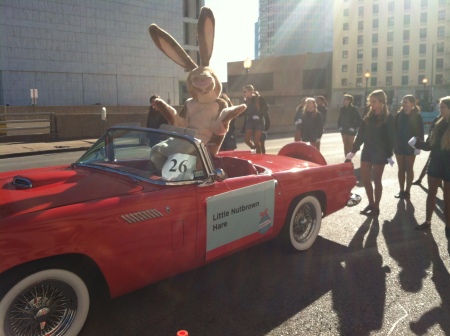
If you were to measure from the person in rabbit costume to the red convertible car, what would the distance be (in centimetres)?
44

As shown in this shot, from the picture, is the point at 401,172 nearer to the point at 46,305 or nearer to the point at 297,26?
the point at 46,305

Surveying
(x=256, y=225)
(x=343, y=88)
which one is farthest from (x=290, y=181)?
(x=343, y=88)

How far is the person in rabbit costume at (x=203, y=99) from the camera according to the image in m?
4.59

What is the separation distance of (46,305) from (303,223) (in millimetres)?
2825

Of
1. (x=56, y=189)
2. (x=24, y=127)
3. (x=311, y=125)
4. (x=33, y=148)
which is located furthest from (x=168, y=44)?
(x=24, y=127)

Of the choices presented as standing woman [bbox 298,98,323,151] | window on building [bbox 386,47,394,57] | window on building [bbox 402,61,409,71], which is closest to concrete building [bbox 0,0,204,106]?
standing woman [bbox 298,98,323,151]

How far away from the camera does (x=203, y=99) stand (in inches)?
188

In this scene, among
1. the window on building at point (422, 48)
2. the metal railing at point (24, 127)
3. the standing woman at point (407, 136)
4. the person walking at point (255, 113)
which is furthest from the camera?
the window on building at point (422, 48)

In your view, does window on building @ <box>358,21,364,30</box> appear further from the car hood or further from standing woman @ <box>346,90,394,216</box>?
the car hood

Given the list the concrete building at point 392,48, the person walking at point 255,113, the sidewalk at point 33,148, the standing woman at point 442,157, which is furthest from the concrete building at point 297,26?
the standing woman at point 442,157

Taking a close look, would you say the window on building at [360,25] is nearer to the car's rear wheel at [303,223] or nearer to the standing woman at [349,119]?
the standing woman at [349,119]

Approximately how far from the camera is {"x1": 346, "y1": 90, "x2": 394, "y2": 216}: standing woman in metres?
5.98

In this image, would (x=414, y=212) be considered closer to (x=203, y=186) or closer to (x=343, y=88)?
(x=203, y=186)

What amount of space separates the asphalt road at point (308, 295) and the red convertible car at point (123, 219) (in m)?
0.33
